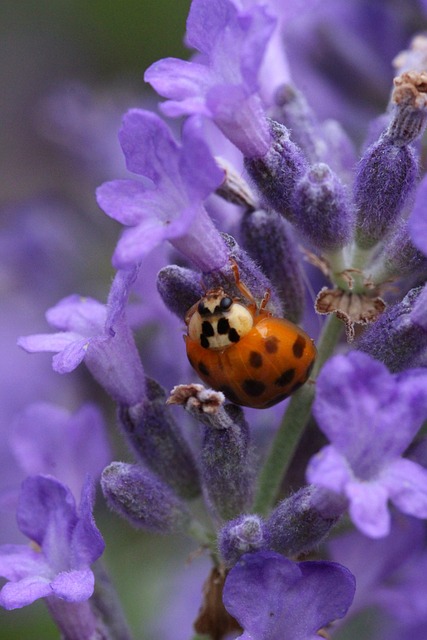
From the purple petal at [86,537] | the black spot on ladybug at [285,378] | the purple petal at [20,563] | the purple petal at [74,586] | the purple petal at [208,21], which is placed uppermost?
the purple petal at [208,21]

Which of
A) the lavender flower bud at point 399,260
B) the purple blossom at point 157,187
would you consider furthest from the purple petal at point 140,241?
the lavender flower bud at point 399,260


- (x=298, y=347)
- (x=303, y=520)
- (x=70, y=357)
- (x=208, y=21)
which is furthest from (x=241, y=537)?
(x=208, y=21)

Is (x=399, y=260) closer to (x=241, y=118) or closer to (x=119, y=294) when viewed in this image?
(x=241, y=118)

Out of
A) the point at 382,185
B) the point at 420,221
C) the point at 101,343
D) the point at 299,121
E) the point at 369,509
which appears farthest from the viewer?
the point at 299,121

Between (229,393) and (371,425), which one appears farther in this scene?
(229,393)

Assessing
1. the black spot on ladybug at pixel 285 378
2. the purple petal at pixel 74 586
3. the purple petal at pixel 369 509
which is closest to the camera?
the purple petal at pixel 369 509

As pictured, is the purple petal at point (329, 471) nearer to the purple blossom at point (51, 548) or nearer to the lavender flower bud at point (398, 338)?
the lavender flower bud at point (398, 338)

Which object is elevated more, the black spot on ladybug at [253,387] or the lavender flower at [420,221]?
the lavender flower at [420,221]
